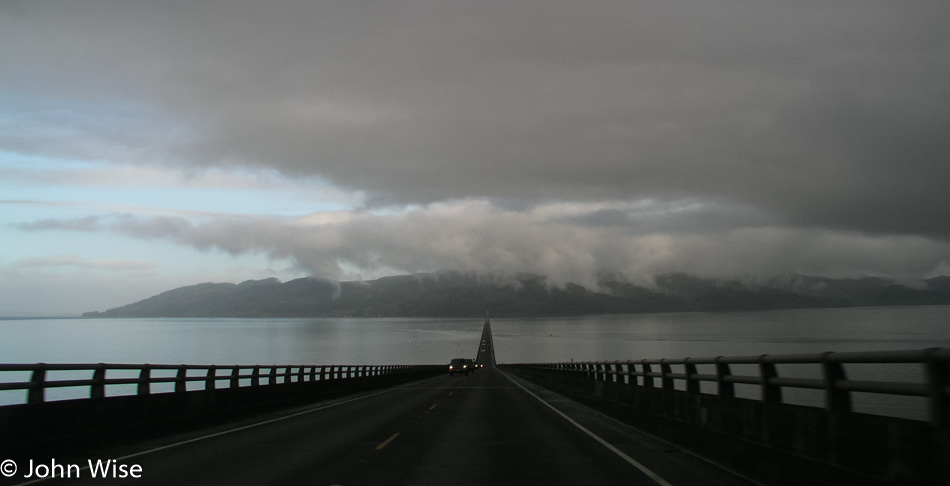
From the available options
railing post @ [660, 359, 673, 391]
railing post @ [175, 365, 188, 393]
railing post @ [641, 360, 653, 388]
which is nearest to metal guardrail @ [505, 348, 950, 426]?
railing post @ [660, 359, 673, 391]

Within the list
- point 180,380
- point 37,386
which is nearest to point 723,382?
point 37,386

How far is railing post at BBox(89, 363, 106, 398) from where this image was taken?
45.8 ft

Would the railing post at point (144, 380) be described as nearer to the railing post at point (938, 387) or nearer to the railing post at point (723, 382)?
the railing post at point (723, 382)

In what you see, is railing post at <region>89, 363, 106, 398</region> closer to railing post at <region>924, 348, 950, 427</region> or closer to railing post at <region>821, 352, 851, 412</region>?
railing post at <region>821, 352, 851, 412</region>

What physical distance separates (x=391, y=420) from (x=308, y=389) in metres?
12.2

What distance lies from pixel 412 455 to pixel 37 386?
645 centimetres

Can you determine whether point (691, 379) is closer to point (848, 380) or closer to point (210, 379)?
point (848, 380)

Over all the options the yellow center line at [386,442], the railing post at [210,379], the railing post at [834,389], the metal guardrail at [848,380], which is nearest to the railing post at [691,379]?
the metal guardrail at [848,380]

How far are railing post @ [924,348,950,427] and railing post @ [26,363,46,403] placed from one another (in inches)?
502

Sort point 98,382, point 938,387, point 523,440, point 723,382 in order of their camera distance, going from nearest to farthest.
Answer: point 938,387
point 723,382
point 98,382
point 523,440

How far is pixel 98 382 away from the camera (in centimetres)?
1402

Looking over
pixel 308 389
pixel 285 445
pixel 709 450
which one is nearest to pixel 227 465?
pixel 285 445

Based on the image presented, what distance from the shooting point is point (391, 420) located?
2000 cm
